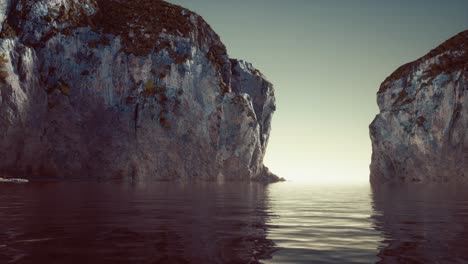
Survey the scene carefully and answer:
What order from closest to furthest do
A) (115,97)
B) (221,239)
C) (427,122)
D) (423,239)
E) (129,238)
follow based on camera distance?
1. (129,238)
2. (221,239)
3. (423,239)
4. (115,97)
5. (427,122)

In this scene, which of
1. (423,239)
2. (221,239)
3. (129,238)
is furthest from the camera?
(423,239)

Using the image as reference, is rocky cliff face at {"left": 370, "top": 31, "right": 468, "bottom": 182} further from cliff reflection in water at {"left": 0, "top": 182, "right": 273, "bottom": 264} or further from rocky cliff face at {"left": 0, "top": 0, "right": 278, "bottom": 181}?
cliff reflection in water at {"left": 0, "top": 182, "right": 273, "bottom": 264}

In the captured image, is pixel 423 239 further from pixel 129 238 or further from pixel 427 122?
pixel 427 122

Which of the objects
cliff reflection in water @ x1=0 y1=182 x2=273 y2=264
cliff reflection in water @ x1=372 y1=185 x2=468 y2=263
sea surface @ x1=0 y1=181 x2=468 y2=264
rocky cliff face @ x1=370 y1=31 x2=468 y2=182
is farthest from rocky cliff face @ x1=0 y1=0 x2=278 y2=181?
cliff reflection in water @ x1=372 y1=185 x2=468 y2=263

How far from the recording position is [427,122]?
263ft

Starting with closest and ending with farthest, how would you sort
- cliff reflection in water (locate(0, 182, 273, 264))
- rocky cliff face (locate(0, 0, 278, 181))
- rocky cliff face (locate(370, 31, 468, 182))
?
1. cliff reflection in water (locate(0, 182, 273, 264))
2. rocky cliff face (locate(0, 0, 278, 181))
3. rocky cliff face (locate(370, 31, 468, 182))

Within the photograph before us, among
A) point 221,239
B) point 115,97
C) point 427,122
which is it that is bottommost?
point 221,239

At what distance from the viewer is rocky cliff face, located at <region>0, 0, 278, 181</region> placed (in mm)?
58219

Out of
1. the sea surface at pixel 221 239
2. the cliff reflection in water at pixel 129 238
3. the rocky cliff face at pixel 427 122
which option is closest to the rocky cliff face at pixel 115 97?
the rocky cliff face at pixel 427 122

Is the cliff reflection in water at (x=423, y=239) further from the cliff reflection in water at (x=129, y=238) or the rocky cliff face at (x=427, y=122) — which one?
the rocky cliff face at (x=427, y=122)

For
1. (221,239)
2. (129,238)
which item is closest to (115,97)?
(129,238)

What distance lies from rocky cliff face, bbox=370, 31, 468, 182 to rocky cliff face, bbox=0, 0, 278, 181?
28879mm

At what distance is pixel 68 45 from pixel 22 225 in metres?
62.0

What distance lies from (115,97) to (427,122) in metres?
59.5
